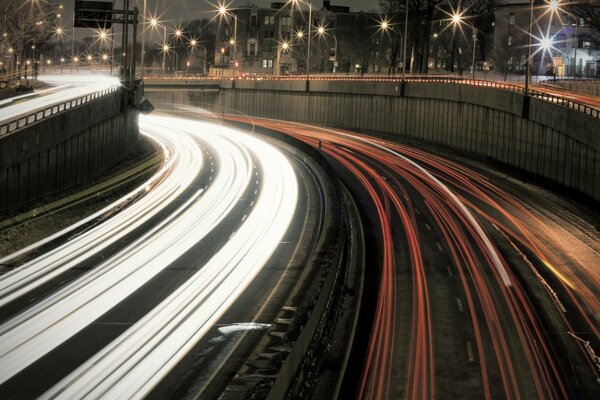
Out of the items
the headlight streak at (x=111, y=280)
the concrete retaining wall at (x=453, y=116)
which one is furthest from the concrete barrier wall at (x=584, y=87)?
the headlight streak at (x=111, y=280)

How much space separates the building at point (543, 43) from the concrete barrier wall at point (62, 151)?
47.6m

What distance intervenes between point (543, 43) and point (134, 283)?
252 feet

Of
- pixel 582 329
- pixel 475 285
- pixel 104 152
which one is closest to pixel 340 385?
pixel 582 329

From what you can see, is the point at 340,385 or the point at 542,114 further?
the point at 542,114

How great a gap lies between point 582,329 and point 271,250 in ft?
42.0

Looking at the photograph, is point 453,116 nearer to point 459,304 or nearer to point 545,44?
point 545,44

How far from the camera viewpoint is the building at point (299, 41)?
497 feet

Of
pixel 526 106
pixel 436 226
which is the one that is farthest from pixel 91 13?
pixel 436 226

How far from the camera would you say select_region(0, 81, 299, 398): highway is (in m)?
19.0

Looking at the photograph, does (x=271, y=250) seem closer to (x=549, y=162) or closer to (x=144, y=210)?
(x=144, y=210)

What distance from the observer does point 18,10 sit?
8312 cm

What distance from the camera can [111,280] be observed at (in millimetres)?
27219

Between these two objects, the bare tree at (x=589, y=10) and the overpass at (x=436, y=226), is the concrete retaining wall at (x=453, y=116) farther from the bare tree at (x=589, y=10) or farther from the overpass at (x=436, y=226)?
the bare tree at (x=589, y=10)

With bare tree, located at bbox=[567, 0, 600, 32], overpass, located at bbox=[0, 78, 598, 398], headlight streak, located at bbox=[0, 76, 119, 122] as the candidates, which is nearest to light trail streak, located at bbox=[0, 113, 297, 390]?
overpass, located at bbox=[0, 78, 598, 398]
